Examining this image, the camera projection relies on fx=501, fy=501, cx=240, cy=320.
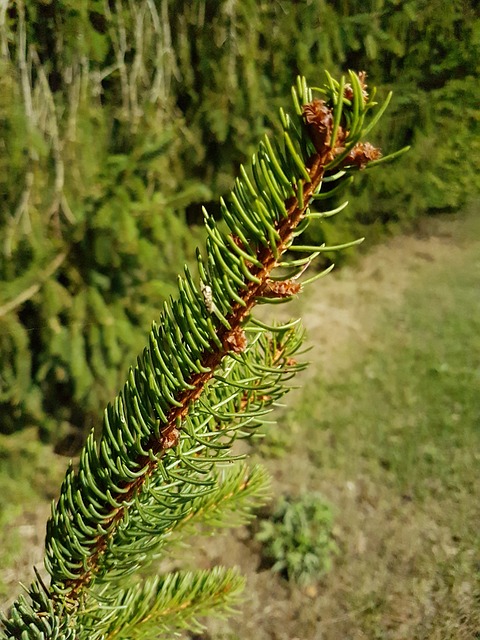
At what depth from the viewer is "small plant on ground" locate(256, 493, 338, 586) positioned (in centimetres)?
255

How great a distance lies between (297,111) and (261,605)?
2.53 metres

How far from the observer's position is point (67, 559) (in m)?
0.77

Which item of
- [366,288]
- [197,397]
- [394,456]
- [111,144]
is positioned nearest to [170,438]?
[197,397]

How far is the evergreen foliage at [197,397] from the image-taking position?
0.46 m

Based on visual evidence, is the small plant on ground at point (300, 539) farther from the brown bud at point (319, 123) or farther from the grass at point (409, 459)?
the brown bud at point (319, 123)

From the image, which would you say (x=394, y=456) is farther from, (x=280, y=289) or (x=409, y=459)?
(x=280, y=289)

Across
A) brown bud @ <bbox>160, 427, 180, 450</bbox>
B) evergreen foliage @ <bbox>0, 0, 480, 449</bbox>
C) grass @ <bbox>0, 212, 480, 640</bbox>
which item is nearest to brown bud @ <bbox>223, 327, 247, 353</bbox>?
brown bud @ <bbox>160, 427, 180, 450</bbox>

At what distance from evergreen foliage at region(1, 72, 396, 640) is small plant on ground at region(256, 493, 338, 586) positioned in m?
1.68

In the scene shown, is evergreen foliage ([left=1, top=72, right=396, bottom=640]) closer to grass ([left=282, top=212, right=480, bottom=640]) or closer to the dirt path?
grass ([left=282, top=212, right=480, bottom=640])

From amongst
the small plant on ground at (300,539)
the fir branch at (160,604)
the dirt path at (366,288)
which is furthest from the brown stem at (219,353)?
the dirt path at (366,288)

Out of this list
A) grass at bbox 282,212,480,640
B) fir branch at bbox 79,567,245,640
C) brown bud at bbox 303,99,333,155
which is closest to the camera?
brown bud at bbox 303,99,333,155

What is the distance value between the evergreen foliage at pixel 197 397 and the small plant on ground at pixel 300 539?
5.52ft

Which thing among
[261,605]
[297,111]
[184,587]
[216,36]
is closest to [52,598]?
[184,587]

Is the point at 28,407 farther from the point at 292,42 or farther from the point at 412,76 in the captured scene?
the point at 412,76
